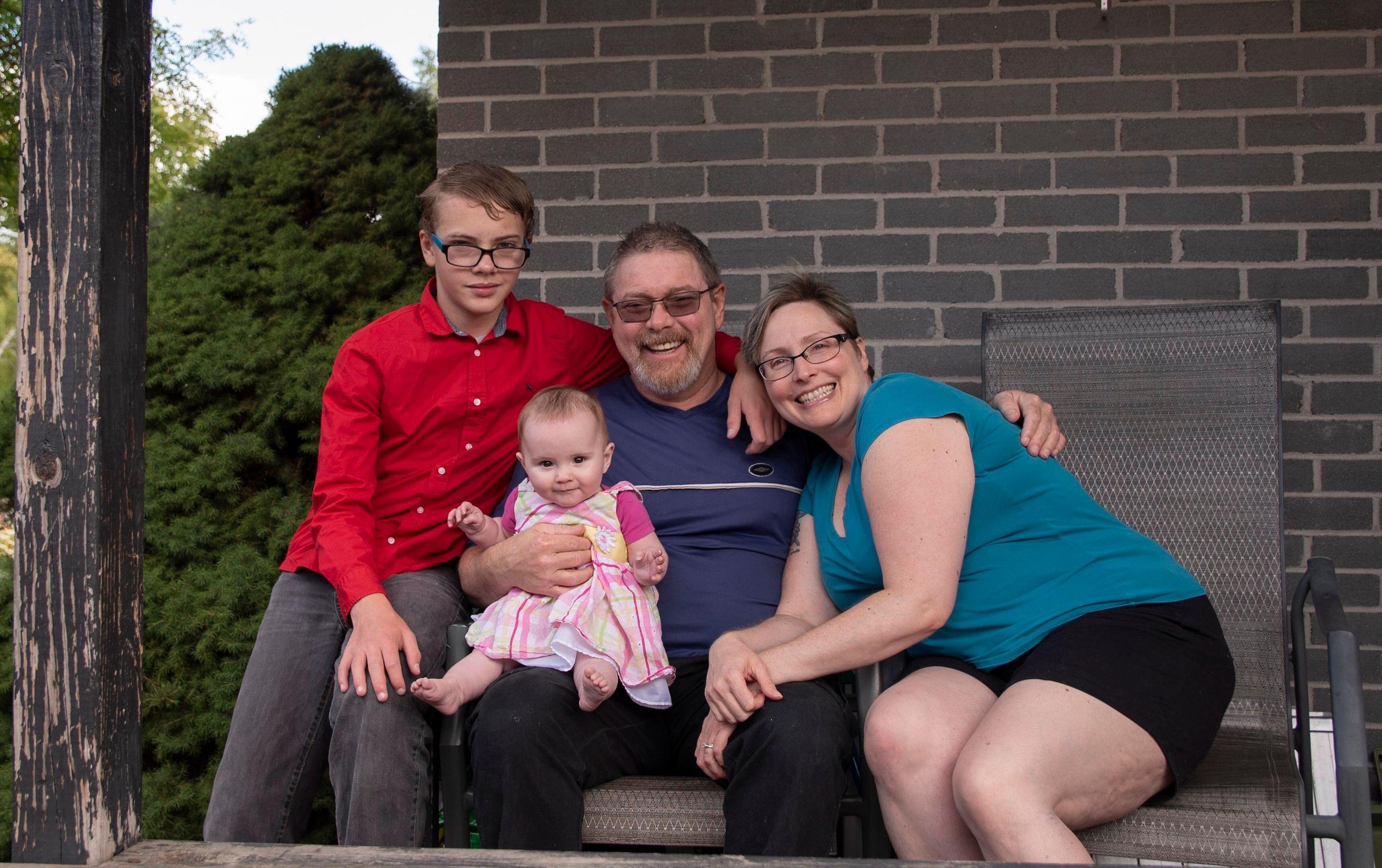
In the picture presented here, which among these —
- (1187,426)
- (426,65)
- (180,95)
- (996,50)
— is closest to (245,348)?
(996,50)

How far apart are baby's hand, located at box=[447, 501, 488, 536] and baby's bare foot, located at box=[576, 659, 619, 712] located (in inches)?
16.4

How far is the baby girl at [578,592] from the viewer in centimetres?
213

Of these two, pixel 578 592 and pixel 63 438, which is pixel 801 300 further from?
pixel 63 438

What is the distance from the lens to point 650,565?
224cm

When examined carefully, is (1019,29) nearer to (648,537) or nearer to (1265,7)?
(1265,7)

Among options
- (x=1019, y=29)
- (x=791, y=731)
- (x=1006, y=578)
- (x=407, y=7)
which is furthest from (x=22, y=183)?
(x=407, y=7)

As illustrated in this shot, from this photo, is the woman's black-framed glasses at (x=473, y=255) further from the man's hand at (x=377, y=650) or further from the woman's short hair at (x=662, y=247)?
the man's hand at (x=377, y=650)

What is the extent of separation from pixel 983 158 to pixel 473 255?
1.62 metres

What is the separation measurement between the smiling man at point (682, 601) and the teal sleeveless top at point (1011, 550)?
0.65 ft

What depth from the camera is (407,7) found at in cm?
678

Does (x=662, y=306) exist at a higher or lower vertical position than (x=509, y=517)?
higher

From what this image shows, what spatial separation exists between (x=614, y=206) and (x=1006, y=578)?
69.6 inches

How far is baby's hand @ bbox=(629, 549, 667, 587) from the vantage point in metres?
2.24

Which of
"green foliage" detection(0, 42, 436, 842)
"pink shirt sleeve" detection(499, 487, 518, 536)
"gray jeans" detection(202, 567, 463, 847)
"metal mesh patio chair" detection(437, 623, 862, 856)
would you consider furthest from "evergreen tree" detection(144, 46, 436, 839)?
"metal mesh patio chair" detection(437, 623, 862, 856)
